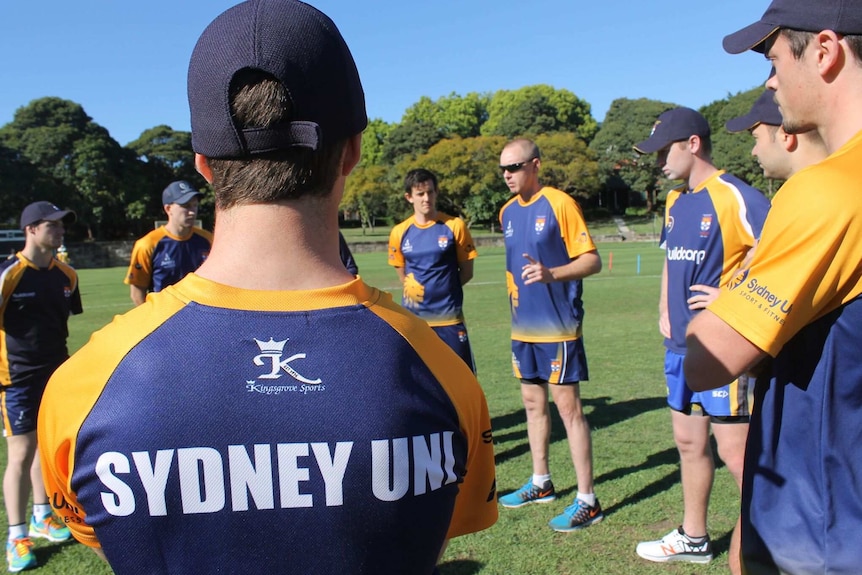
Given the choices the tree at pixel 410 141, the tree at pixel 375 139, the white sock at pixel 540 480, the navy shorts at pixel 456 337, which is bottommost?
A: the white sock at pixel 540 480

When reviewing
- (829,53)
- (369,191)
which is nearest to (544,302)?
(829,53)

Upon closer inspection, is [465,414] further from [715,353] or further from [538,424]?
[538,424]

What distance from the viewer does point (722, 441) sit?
13.7ft

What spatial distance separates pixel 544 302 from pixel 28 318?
4.15 metres

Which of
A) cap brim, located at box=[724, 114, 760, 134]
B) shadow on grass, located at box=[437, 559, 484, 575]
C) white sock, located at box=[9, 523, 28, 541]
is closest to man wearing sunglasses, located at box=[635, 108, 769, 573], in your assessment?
cap brim, located at box=[724, 114, 760, 134]

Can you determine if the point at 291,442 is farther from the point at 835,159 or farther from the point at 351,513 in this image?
the point at 835,159

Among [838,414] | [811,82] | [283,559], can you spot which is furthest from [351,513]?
[811,82]

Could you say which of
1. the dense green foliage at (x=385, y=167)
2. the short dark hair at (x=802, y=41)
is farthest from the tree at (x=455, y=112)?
the short dark hair at (x=802, y=41)

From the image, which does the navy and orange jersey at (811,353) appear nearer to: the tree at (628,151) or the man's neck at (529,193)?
the man's neck at (529,193)

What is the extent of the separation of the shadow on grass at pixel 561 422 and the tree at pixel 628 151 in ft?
184

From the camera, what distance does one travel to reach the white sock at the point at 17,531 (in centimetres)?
465

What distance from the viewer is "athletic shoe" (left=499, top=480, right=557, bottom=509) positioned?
17.3 ft

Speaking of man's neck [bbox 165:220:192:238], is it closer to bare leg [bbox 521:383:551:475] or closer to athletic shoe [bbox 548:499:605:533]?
bare leg [bbox 521:383:551:475]

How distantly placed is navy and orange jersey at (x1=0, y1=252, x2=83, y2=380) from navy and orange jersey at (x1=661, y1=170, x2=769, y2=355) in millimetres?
4733
